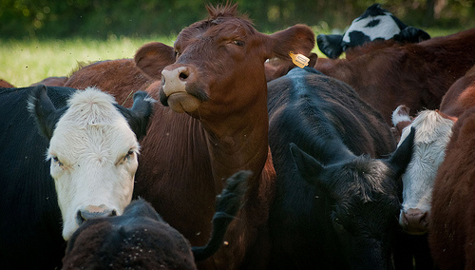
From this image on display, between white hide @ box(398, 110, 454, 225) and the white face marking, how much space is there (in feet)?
14.1

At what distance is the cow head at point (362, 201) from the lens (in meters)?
3.73

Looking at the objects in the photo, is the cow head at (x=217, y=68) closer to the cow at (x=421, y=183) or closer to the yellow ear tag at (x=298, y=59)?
the yellow ear tag at (x=298, y=59)

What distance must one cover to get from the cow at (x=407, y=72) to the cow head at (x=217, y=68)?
336 centimetres

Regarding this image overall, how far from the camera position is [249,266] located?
461cm

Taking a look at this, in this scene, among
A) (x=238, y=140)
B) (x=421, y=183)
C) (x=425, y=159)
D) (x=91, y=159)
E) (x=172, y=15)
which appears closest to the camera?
(x=91, y=159)

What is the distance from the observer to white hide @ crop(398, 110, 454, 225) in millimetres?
4562

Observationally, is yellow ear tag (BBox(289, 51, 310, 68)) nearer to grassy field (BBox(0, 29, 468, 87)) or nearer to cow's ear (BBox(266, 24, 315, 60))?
cow's ear (BBox(266, 24, 315, 60))

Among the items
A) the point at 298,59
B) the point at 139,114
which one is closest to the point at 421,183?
the point at 298,59

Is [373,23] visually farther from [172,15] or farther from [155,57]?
[172,15]

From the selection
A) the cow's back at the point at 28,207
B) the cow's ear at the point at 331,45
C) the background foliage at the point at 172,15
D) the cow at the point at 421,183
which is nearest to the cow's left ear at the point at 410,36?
the cow's ear at the point at 331,45

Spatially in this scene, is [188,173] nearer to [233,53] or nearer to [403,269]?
[233,53]

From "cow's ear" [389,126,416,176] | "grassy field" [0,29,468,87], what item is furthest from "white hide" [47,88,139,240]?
"grassy field" [0,29,468,87]

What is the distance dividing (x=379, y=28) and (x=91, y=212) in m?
7.04

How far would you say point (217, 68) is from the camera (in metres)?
3.86
